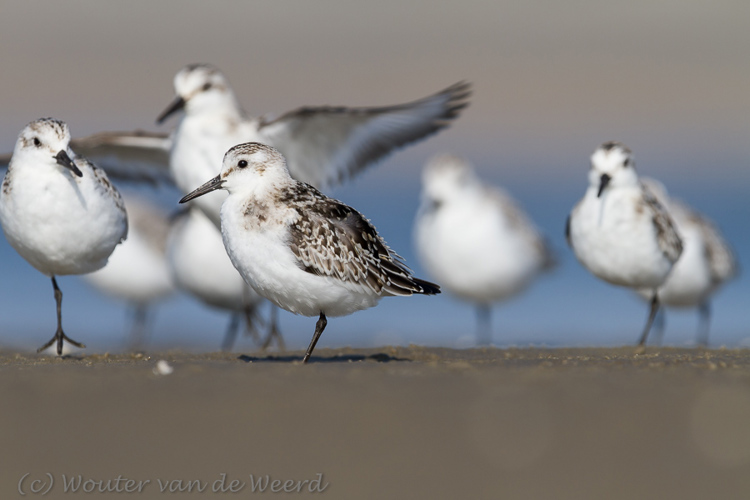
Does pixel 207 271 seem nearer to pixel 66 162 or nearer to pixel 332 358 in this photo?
pixel 66 162

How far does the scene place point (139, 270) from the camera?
13.7 meters

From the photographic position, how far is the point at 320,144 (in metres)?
10.0

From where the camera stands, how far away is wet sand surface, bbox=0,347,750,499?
4.13 m

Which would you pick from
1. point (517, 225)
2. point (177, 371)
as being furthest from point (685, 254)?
point (177, 371)

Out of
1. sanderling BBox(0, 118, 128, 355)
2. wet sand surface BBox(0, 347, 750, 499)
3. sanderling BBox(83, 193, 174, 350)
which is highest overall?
sanderling BBox(83, 193, 174, 350)

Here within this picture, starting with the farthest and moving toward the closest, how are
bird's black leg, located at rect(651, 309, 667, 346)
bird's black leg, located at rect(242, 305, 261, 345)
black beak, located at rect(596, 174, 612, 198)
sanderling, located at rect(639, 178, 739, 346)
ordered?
sanderling, located at rect(639, 178, 739, 346) → bird's black leg, located at rect(651, 309, 667, 346) → bird's black leg, located at rect(242, 305, 261, 345) → black beak, located at rect(596, 174, 612, 198)

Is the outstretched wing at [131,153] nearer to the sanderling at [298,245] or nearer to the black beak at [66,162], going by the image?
the black beak at [66,162]

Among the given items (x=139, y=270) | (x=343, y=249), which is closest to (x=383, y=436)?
(x=343, y=249)

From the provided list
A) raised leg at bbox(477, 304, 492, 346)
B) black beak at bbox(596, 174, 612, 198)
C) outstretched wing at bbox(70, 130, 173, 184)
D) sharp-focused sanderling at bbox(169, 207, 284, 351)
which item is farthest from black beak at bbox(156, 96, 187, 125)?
raised leg at bbox(477, 304, 492, 346)

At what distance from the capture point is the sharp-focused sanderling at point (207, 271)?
11758 millimetres

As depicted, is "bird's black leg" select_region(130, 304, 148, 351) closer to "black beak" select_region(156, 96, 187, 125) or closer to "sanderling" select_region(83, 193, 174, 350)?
"sanderling" select_region(83, 193, 174, 350)

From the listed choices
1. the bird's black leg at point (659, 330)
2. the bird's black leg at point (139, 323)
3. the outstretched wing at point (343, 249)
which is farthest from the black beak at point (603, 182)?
the bird's black leg at point (139, 323)

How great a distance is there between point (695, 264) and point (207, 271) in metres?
5.48

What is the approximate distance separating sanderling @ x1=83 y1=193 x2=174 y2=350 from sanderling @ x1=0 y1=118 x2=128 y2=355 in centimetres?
640
